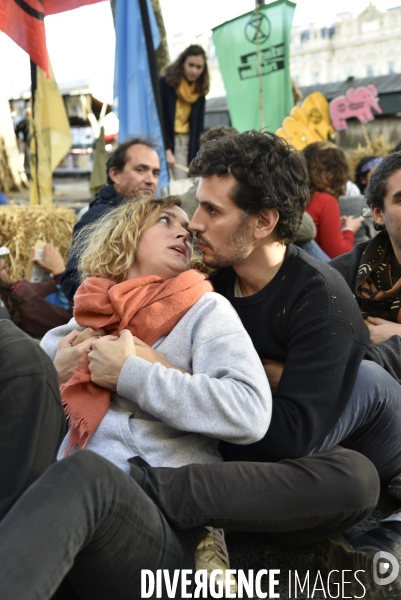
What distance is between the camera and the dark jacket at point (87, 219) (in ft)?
11.8

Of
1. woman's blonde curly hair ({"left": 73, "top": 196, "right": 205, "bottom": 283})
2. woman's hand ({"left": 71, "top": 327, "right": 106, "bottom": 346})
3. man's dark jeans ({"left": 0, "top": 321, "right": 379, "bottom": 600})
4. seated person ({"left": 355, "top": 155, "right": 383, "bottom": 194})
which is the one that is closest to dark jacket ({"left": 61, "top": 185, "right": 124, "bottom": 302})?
woman's blonde curly hair ({"left": 73, "top": 196, "right": 205, "bottom": 283})

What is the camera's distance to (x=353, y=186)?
673cm

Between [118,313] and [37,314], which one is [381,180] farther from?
[37,314]

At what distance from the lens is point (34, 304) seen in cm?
424

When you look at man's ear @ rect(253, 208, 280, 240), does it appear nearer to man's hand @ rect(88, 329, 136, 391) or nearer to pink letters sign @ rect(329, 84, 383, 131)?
man's hand @ rect(88, 329, 136, 391)

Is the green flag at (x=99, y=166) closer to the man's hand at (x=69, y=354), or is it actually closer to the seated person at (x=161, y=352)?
the seated person at (x=161, y=352)

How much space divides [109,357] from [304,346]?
0.63 m

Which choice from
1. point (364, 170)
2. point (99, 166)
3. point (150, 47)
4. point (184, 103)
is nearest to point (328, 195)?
point (150, 47)

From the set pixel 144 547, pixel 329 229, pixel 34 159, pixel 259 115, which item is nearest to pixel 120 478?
pixel 144 547

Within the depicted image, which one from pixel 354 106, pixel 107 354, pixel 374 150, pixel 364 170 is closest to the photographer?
pixel 107 354

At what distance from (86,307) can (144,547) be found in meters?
0.81

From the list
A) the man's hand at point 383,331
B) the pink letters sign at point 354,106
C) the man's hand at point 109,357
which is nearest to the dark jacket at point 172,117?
the pink letters sign at point 354,106

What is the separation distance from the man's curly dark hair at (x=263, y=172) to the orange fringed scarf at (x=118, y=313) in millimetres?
356

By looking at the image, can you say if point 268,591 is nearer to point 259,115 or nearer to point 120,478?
point 120,478
